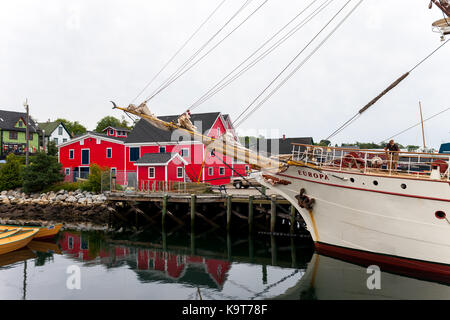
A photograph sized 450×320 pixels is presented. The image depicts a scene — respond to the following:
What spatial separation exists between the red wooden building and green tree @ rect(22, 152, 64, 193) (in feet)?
9.00

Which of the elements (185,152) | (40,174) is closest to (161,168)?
(185,152)

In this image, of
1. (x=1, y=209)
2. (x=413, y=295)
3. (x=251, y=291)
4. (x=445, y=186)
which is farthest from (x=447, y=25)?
(x=1, y=209)

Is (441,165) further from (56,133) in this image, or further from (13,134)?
(56,133)

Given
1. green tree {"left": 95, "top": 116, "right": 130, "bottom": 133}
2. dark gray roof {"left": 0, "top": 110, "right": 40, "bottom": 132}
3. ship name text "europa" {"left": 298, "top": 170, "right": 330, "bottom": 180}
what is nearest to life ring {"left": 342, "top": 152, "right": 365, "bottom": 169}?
ship name text "europa" {"left": 298, "top": 170, "right": 330, "bottom": 180}

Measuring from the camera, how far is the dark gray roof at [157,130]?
3647 cm

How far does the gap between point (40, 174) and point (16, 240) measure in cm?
1901

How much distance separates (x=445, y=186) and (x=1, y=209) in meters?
33.0

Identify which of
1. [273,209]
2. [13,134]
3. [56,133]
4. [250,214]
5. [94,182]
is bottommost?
[250,214]

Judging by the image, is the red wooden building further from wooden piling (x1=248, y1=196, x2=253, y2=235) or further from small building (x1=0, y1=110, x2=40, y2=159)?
small building (x1=0, y1=110, x2=40, y2=159)

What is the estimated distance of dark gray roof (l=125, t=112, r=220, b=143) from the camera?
3647cm

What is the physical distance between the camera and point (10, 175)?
3650 cm

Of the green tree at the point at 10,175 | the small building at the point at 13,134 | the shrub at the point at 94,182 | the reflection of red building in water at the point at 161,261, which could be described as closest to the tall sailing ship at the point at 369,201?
the reflection of red building in water at the point at 161,261

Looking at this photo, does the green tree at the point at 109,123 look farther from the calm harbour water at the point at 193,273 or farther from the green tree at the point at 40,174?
the calm harbour water at the point at 193,273

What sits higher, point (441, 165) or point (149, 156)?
point (149, 156)
